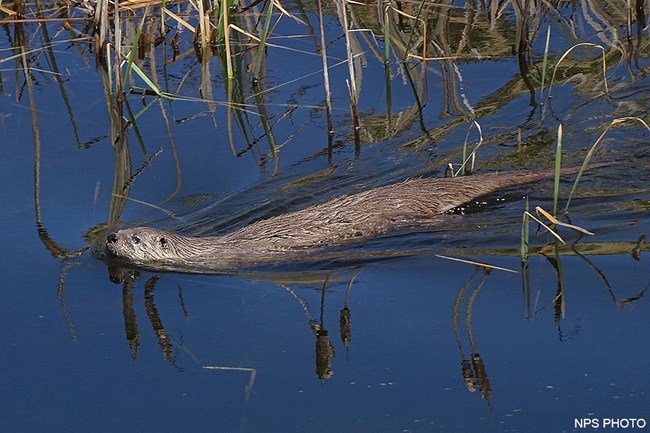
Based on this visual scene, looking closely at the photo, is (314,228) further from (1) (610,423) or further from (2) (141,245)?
(1) (610,423)

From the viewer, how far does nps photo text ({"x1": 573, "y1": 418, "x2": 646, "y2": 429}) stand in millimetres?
3453

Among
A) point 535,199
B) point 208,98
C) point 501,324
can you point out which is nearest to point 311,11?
point 208,98

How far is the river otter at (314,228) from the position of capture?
5.26 metres

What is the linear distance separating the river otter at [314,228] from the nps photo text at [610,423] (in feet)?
7.06

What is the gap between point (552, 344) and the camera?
13.2 feet

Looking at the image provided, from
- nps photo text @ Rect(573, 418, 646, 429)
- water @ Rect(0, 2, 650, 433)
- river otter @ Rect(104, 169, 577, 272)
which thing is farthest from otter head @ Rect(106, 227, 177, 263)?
nps photo text @ Rect(573, 418, 646, 429)

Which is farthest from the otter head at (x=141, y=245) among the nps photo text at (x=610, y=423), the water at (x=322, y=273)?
the nps photo text at (x=610, y=423)

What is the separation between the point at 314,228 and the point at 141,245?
34.1 inches

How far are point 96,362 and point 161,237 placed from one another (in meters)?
1.21

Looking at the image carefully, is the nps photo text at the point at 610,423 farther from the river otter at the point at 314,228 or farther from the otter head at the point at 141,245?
the otter head at the point at 141,245

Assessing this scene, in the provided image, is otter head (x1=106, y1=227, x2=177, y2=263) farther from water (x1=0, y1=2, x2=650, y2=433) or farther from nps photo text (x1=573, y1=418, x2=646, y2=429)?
nps photo text (x1=573, y1=418, x2=646, y2=429)

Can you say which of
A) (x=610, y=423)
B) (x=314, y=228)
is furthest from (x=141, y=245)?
(x=610, y=423)

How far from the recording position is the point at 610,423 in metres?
3.47

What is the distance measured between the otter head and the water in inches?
4.2
